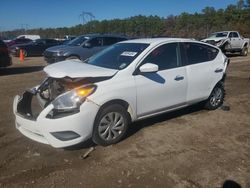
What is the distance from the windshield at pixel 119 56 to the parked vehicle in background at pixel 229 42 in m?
17.5

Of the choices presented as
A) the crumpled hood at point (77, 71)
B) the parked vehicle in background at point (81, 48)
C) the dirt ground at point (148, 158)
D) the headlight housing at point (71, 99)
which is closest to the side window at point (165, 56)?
the crumpled hood at point (77, 71)

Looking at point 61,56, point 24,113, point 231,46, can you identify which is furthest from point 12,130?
point 231,46

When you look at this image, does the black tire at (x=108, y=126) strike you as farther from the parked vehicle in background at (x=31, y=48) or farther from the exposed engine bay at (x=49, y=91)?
the parked vehicle in background at (x=31, y=48)

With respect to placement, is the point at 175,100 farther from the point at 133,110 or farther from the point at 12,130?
the point at 12,130

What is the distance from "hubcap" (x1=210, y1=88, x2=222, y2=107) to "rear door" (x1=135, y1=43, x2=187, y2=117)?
3.94 ft

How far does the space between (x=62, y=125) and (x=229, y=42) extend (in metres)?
20.7

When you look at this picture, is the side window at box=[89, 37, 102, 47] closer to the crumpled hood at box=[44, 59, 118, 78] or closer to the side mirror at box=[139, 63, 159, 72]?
the crumpled hood at box=[44, 59, 118, 78]

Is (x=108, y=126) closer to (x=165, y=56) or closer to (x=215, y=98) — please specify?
(x=165, y=56)

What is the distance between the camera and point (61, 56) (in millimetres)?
15453

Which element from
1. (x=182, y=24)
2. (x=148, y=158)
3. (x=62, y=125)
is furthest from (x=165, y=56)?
(x=182, y=24)

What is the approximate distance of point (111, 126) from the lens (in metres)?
5.35

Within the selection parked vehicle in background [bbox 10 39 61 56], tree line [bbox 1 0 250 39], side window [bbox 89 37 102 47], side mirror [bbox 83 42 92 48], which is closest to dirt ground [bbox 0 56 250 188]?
side mirror [bbox 83 42 92 48]

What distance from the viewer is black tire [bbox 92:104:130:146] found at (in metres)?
5.15

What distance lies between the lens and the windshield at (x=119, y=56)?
5.87 m
